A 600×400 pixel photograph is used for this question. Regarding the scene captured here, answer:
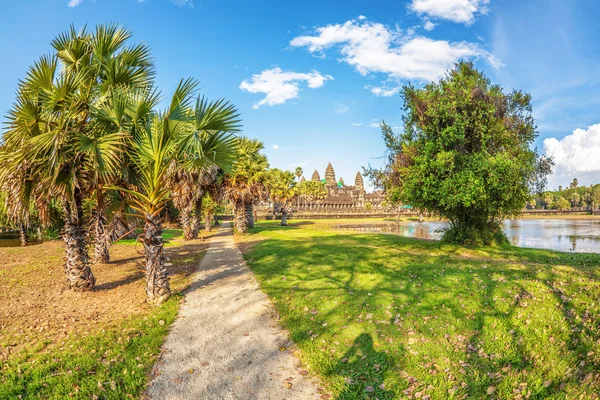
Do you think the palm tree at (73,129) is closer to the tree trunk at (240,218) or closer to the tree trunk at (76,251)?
the tree trunk at (76,251)

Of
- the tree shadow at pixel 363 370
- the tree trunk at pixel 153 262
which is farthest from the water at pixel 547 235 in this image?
the tree trunk at pixel 153 262

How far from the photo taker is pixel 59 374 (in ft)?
16.9

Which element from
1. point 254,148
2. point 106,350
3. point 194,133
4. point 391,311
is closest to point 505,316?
point 391,311

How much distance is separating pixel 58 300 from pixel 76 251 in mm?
1387

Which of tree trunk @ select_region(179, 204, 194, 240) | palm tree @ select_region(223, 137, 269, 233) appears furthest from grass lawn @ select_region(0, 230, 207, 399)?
palm tree @ select_region(223, 137, 269, 233)

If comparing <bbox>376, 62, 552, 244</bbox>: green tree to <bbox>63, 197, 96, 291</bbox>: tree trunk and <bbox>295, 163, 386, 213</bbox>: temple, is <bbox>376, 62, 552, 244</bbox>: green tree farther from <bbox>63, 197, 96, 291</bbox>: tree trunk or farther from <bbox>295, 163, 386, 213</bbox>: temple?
<bbox>295, 163, 386, 213</bbox>: temple

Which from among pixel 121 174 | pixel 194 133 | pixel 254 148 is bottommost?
pixel 121 174

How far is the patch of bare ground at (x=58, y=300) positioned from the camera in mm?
6883

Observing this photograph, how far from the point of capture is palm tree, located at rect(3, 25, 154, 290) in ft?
28.2

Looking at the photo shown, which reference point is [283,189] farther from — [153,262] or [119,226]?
[153,262]

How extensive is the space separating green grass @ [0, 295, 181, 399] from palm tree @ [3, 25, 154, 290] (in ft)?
13.7

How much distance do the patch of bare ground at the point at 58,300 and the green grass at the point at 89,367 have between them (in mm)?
577

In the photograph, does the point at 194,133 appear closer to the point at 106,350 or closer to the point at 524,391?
the point at 106,350

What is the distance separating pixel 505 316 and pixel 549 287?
2.41 meters
